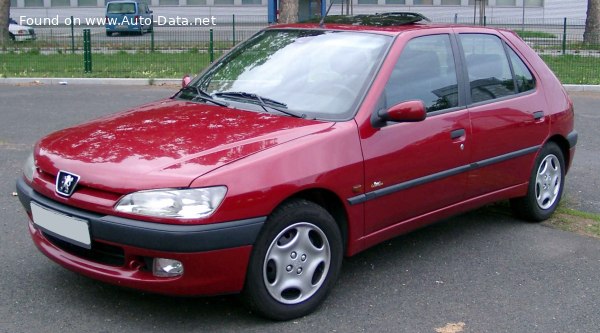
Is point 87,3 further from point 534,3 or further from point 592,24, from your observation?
point 592,24

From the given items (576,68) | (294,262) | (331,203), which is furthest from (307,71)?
(576,68)

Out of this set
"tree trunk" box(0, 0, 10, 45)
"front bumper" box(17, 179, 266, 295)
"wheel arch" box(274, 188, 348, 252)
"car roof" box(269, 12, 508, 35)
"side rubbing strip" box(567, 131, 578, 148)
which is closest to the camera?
"front bumper" box(17, 179, 266, 295)

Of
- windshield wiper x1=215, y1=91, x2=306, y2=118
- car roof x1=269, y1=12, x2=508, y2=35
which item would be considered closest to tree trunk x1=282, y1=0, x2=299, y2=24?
car roof x1=269, y1=12, x2=508, y2=35

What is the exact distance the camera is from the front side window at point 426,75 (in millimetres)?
4895

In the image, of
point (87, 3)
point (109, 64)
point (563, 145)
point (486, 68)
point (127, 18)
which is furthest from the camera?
point (87, 3)

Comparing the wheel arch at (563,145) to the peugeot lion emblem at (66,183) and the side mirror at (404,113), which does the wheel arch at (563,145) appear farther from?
the peugeot lion emblem at (66,183)

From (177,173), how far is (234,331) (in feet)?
2.96

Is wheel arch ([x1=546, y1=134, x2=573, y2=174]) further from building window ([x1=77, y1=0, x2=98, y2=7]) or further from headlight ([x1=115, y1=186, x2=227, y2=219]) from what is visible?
building window ([x1=77, y1=0, x2=98, y2=7])

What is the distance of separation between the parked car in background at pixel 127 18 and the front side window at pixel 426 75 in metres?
24.8

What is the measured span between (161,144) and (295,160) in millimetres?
740

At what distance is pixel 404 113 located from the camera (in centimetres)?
450

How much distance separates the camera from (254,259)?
12.9ft

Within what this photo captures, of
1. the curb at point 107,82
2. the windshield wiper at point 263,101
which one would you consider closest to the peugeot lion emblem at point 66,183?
the windshield wiper at point 263,101

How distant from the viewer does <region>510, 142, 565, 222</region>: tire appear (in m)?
6.05
